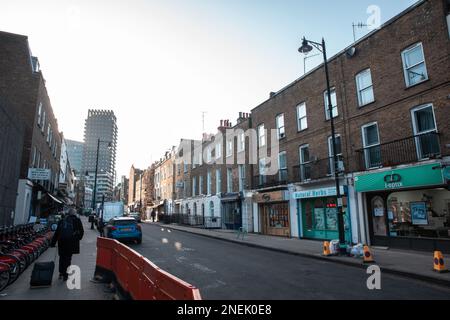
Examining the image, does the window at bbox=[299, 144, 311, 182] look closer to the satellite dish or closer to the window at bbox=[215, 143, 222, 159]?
the satellite dish

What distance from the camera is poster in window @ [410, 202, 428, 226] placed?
13144mm

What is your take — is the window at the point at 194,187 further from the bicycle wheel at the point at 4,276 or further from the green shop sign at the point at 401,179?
the bicycle wheel at the point at 4,276

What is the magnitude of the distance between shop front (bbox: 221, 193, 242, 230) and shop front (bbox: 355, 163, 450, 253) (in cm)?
1305

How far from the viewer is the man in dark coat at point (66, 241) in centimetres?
776

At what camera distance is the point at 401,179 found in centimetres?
1344

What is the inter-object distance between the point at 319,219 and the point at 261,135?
29.4ft

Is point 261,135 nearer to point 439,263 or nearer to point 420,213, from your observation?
point 420,213

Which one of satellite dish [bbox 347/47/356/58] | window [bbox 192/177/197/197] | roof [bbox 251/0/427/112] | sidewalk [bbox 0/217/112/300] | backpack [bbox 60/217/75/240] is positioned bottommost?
sidewalk [bbox 0/217/112/300]

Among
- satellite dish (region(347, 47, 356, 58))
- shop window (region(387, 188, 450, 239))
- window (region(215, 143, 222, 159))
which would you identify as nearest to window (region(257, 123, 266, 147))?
window (region(215, 143, 222, 159))

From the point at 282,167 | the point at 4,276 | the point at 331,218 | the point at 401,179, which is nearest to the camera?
the point at 4,276

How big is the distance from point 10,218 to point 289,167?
55.9ft

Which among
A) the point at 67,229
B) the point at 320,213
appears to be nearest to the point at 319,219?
the point at 320,213
